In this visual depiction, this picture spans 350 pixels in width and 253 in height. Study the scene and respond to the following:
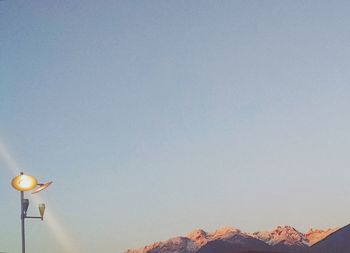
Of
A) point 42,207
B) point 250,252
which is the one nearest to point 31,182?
point 42,207

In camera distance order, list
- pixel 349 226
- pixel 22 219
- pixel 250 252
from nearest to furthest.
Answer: pixel 22 219 < pixel 250 252 < pixel 349 226

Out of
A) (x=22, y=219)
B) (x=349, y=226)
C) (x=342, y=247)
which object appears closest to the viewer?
(x=22, y=219)

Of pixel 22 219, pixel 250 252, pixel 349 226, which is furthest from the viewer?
pixel 349 226

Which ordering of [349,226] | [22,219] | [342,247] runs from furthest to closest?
[349,226]
[342,247]
[22,219]

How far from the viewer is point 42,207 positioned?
14.5 m

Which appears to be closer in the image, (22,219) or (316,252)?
(22,219)

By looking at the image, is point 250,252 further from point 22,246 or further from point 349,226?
point 349,226

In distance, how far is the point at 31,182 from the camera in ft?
46.0

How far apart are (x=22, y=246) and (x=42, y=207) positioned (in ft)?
3.74

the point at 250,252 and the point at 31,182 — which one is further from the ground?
the point at 31,182

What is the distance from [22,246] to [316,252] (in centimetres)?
7834

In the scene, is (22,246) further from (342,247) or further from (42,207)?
(342,247)

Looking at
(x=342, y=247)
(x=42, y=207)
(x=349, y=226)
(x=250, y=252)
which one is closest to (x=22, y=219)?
(x=42, y=207)

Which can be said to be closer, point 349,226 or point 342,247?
point 342,247
